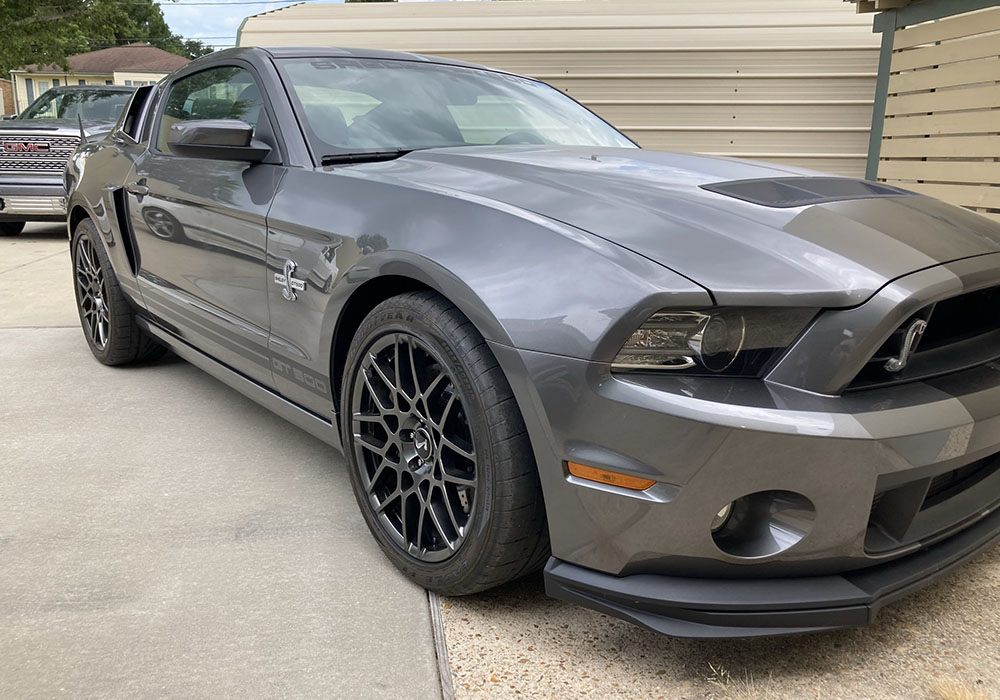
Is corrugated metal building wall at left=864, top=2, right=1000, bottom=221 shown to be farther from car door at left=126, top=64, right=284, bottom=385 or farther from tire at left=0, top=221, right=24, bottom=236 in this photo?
tire at left=0, top=221, right=24, bottom=236

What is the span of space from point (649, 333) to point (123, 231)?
297 centimetres

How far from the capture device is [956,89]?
5.41 meters

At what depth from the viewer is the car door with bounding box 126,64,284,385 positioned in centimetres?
264

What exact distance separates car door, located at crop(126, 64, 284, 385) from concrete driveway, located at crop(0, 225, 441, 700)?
40 centimetres

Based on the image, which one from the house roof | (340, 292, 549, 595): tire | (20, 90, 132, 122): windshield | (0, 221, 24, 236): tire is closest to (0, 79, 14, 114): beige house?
the house roof

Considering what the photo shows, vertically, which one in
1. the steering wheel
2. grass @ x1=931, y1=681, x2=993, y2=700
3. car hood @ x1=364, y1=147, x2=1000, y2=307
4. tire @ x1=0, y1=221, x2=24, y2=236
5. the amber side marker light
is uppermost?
the steering wheel

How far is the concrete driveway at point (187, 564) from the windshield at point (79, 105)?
804 centimetres

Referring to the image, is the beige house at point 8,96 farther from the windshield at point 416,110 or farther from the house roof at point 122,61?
the windshield at point 416,110

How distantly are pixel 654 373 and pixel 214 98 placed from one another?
241 cm

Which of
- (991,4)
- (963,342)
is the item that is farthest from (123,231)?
(991,4)

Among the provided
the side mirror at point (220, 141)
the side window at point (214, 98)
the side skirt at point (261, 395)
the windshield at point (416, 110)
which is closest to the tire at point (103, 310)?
the side skirt at point (261, 395)

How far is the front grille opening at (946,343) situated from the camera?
165 centimetres

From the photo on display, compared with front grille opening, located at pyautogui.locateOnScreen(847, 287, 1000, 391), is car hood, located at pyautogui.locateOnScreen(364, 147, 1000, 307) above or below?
above

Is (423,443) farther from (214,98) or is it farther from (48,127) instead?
(48,127)
